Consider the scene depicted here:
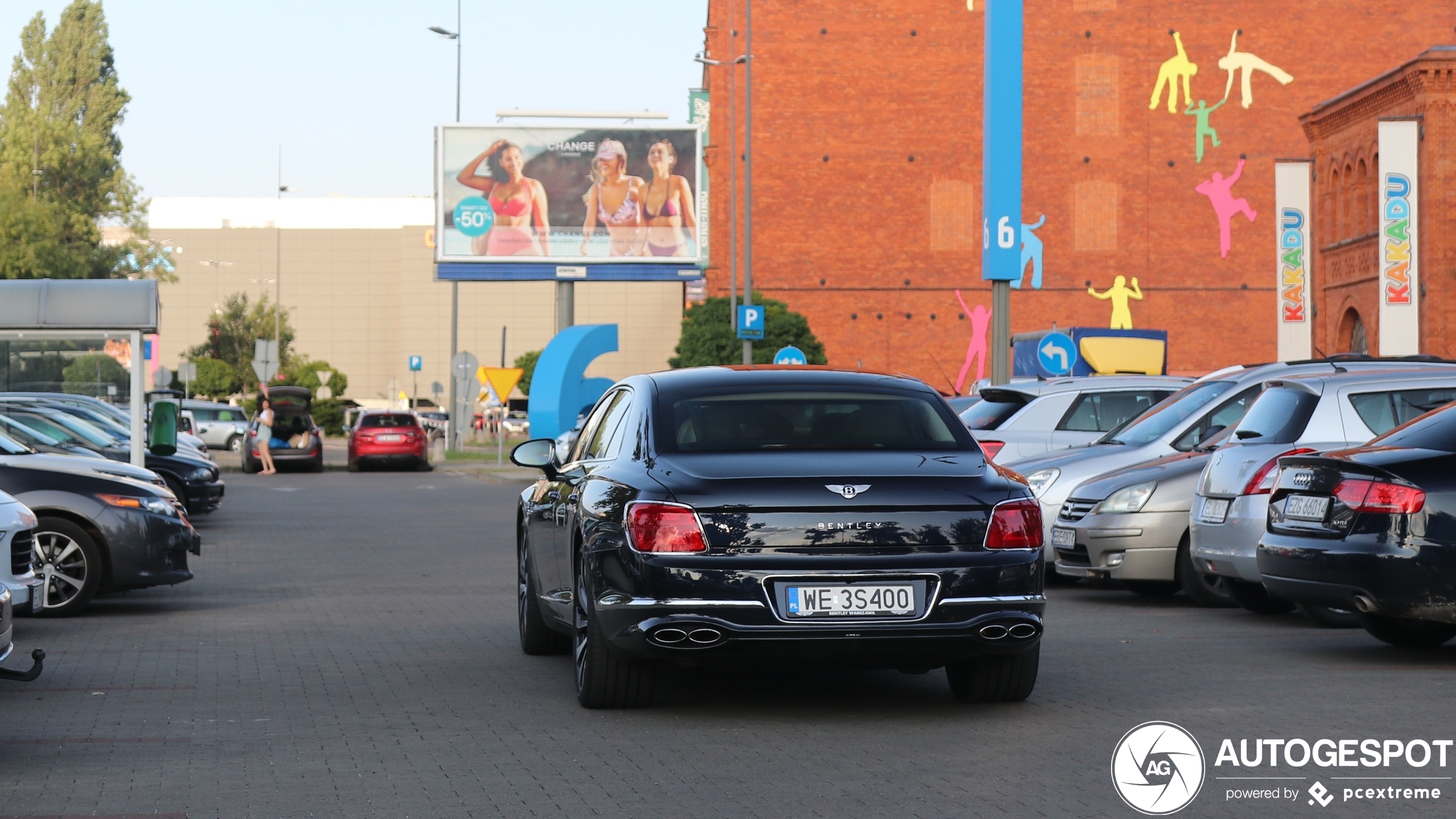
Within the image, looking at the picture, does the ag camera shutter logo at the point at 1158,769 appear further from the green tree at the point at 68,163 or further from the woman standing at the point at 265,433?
the green tree at the point at 68,163

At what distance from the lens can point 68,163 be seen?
6481 cm

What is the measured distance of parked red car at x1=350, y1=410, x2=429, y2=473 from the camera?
138 feet

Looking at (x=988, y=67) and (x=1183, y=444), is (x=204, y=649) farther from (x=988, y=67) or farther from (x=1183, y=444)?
(x=988, y=67)

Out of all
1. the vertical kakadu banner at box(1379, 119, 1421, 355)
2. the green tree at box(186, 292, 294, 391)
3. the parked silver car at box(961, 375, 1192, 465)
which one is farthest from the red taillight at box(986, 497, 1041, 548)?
the green tree at box(186, 292, 294, 391)

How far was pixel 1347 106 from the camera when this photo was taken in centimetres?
4369

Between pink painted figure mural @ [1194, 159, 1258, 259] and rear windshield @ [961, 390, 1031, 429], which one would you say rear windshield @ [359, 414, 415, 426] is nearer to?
rear windshield @ [961, 390, 1031, 429]

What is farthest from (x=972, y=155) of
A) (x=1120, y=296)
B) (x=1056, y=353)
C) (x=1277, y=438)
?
(x=1277, y=438)

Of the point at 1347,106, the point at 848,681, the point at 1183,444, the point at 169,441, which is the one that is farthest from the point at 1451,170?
the point at 848,681

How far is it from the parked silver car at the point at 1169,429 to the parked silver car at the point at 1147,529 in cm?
90

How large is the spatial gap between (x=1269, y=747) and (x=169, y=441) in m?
12.4

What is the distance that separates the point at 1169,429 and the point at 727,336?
168 feet

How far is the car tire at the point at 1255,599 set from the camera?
11211 mm

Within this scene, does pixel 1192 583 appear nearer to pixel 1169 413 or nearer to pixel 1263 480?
pixel 1263 480

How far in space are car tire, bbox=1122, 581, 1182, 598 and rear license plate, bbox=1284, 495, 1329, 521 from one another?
335cm
